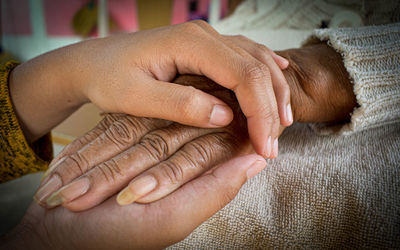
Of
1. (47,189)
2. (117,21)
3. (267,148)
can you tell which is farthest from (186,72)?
(117,21)

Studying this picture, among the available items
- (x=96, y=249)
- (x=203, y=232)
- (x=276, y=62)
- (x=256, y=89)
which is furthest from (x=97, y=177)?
(x=276, y=62)

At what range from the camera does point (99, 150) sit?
0.51 metres

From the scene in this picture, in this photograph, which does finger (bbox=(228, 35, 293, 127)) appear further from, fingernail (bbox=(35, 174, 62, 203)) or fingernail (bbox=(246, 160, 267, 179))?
fingernail (bbox=(35, 174, 62, 203))

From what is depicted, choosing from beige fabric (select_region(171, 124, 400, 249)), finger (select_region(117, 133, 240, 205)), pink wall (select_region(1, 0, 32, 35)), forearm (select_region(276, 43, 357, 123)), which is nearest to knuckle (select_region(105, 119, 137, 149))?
finger (select_region(117, 133, 240, 205))

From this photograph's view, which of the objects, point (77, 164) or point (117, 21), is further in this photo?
point (117, 21)

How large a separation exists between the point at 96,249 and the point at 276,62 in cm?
51

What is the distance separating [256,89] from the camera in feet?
1.45

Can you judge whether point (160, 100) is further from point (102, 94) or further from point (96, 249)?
point (96, 249)

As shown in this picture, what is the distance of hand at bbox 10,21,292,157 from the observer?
1.49 feet

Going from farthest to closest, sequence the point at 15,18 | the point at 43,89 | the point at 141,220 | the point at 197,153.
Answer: the point at 15,18
the point at 43,89
the point at 197,153
the point at 141,220

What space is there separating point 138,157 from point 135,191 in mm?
91

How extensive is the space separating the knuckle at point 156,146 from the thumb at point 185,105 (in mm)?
61

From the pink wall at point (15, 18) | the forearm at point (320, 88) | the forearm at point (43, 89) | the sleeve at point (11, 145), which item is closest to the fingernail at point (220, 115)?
the forearm at point (320, 88)

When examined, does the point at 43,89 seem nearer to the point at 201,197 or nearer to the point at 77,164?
the point at 77,164
